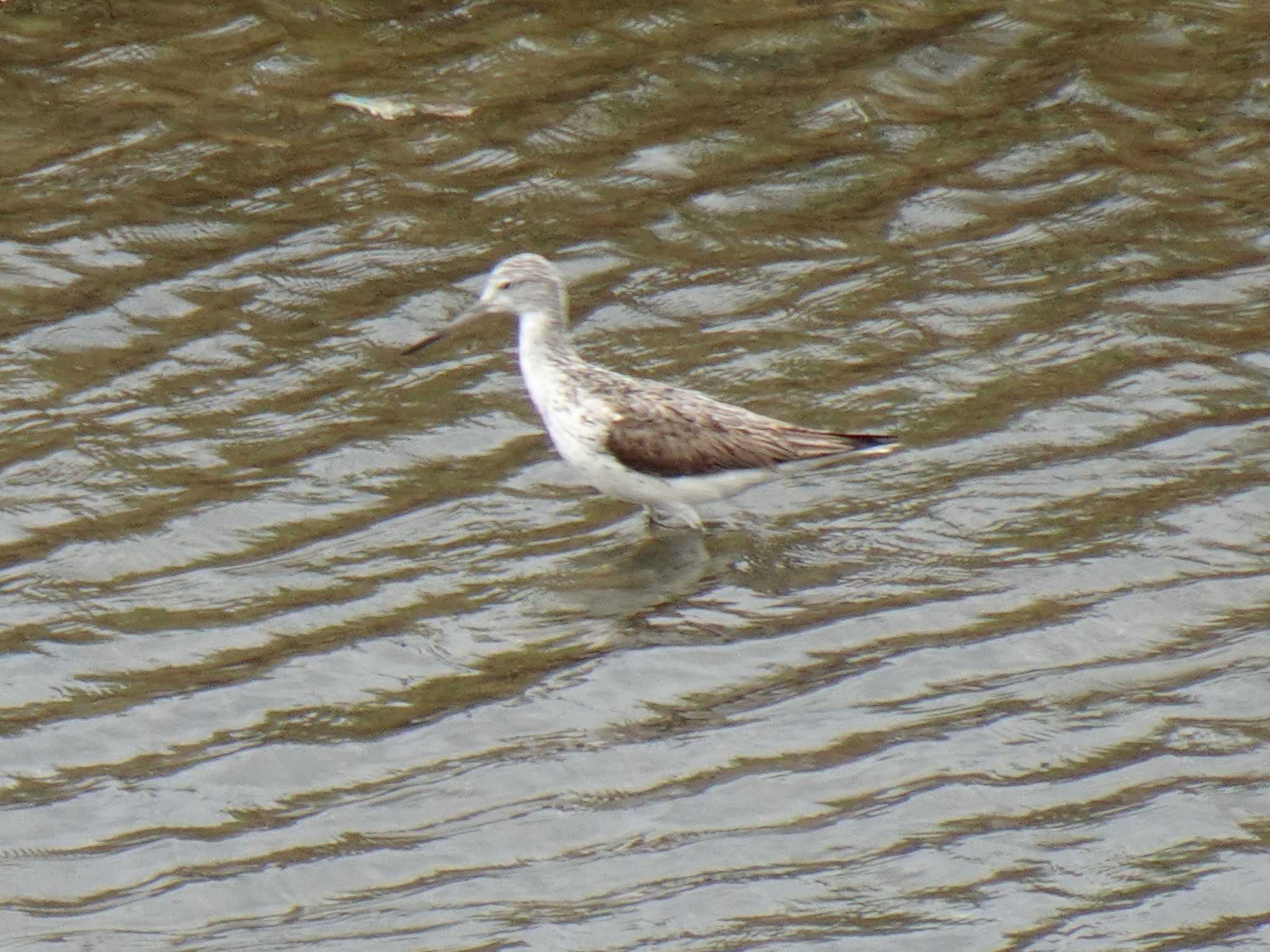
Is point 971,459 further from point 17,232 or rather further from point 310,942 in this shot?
point 17,232

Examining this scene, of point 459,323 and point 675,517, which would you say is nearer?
point 675,517

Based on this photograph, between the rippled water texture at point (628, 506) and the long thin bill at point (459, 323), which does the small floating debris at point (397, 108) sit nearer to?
the rippled water texture at point (628, 506)

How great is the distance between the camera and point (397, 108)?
41.9ft

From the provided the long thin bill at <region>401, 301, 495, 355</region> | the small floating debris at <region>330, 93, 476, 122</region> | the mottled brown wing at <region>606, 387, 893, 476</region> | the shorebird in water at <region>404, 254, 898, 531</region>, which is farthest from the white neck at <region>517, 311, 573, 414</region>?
the small floating debris at <region>330, 93, 476, 122</region>

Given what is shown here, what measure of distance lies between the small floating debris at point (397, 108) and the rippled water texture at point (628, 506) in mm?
73

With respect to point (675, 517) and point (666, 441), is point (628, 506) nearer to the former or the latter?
point (675, 517)

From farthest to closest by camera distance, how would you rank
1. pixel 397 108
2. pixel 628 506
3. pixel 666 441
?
pixel 397 108 < pixel 628 506 < pixel 666 441

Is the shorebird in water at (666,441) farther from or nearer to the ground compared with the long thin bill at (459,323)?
nearer to the ground

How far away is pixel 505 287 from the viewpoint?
10516mm

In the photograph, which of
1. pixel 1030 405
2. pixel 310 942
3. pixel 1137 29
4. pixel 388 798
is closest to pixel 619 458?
pixel 1030 405

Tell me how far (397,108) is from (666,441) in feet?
12.8

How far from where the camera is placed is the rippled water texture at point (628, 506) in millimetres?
7117

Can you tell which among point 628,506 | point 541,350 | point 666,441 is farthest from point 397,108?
point 666,441

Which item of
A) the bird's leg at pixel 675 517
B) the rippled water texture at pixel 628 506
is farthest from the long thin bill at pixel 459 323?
the bird's leg at pixel 675 517
